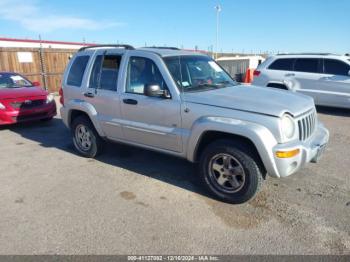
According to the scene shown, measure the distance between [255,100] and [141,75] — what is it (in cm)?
171

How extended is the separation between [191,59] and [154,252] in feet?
9.47

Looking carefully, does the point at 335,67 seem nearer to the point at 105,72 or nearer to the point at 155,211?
the point at 105,72

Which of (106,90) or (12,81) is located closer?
(106,90)

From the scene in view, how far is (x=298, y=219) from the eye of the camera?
3410 mm

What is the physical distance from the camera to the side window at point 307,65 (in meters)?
9.17

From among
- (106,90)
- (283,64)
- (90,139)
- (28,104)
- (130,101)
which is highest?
(283,64)

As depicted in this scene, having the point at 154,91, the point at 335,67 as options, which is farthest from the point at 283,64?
the point at 154,91

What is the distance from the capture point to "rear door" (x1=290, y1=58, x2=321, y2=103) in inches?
358

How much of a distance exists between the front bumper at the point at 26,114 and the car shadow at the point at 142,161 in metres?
0.49

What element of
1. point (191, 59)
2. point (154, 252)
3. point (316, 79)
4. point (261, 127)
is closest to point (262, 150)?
point (261, 127)

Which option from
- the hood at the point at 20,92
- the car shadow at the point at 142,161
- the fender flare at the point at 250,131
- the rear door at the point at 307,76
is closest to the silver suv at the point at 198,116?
the fender flare at the point at 250,131

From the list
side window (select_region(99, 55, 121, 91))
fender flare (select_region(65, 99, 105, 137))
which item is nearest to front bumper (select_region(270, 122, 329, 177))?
side window (select_region(99, 55, 121, 91))

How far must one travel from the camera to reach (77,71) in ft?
18.0

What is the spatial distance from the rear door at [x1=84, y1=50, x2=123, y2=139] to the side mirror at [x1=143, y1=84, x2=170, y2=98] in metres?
0.81
